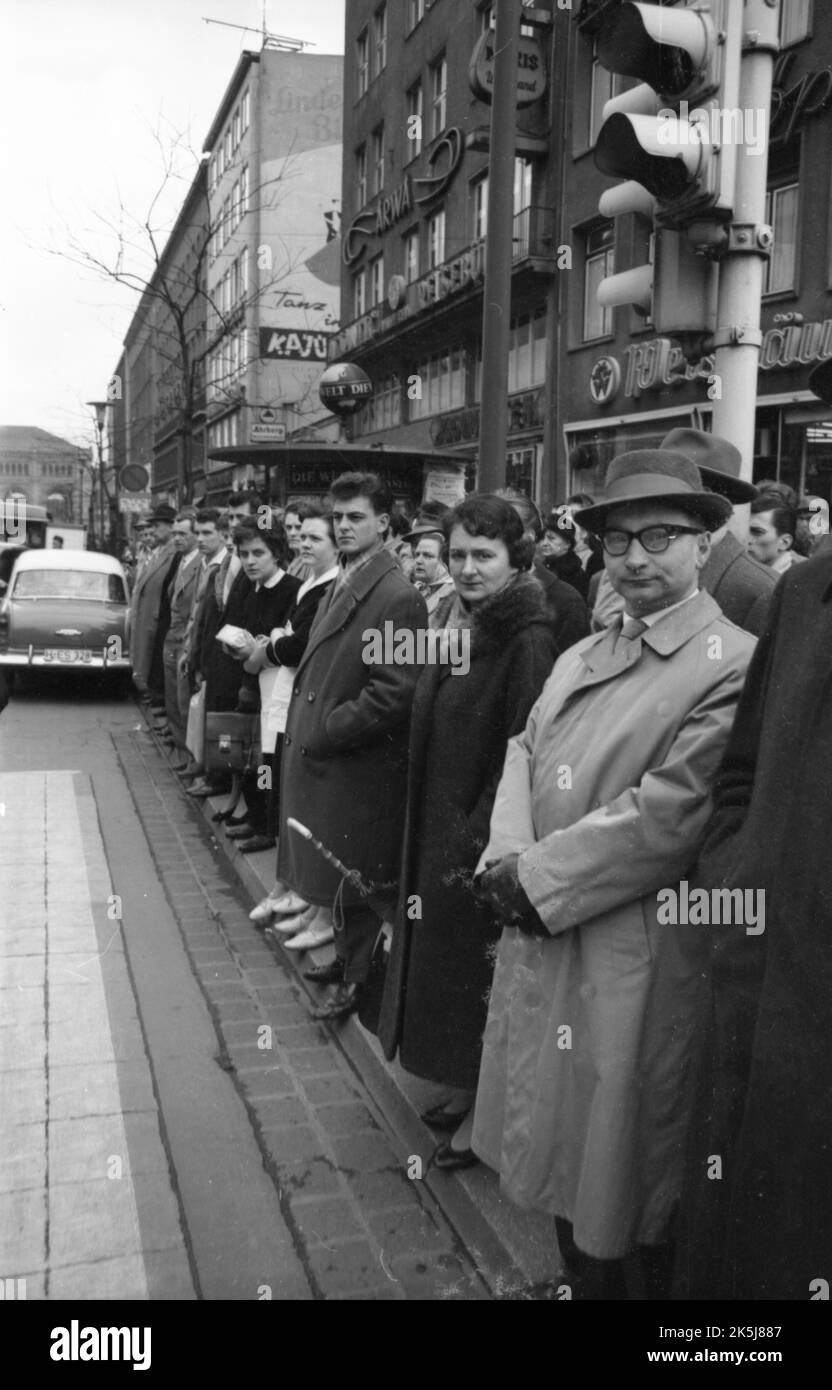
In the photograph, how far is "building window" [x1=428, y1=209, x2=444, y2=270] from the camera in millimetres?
26688

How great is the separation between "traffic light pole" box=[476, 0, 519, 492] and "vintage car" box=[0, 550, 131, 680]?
8.88 metres

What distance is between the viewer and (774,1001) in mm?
2004

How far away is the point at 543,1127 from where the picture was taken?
257 centimetres

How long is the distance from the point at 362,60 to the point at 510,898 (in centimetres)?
3407

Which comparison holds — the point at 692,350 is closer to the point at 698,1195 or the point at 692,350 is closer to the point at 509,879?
the point at 509,879

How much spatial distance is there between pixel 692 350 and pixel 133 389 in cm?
7217

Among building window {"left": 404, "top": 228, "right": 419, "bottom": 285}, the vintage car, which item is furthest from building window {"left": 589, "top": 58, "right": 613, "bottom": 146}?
the vintage car

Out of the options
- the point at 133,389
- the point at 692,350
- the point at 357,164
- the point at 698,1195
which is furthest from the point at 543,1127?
the point at 133,389

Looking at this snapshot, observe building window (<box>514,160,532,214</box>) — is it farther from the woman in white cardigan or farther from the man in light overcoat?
the woman in white cardigan

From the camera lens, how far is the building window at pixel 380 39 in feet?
98.2

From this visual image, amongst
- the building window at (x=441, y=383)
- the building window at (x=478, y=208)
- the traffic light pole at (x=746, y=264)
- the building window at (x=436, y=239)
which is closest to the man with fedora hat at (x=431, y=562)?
the traffic light pole at (x=746, y=264)

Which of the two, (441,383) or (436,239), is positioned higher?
(436,239)

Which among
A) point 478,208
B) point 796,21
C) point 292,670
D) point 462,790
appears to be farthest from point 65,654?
point 478,208

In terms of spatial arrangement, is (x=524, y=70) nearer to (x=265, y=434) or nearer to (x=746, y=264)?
(x=265, y=434)
